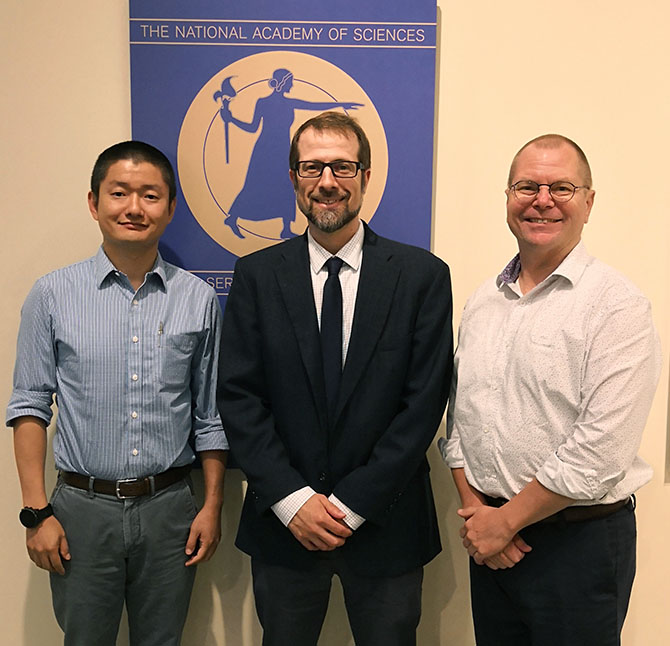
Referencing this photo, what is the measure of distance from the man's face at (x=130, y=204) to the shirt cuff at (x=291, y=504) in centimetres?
86

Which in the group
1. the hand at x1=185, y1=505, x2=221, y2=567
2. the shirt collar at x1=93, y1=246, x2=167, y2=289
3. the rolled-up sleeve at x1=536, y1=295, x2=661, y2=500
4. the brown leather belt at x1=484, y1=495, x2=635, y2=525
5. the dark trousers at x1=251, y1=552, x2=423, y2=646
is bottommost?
the dark trousers at x1=251, y1=552, x2=423, y2=646

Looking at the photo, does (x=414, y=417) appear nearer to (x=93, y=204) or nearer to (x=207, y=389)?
(x=207, y=389)

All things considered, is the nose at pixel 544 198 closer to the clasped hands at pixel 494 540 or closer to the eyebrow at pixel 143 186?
the clasped hands at pixel 494 540

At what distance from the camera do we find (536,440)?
1582mm

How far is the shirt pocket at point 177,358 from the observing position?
1.88 m

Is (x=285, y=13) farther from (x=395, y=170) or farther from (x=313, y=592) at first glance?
(x=313, y=592)

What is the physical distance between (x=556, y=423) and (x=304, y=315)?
2.34 feet

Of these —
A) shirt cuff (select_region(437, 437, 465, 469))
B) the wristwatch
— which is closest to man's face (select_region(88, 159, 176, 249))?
the wristwatch

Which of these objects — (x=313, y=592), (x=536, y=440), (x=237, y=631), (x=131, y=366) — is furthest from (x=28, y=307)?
(x=536, y=440)

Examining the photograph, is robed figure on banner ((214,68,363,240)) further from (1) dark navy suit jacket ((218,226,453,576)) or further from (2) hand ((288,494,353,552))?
(2) hand ((288,494,353,552))

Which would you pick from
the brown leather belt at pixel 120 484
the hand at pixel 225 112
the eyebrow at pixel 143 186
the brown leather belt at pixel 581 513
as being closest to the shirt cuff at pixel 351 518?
the brown leather belt at pixel 581 513

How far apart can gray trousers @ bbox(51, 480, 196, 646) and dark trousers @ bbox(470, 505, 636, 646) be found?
3.28ft

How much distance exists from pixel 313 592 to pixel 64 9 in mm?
2069

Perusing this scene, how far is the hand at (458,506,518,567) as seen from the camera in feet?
5.22
